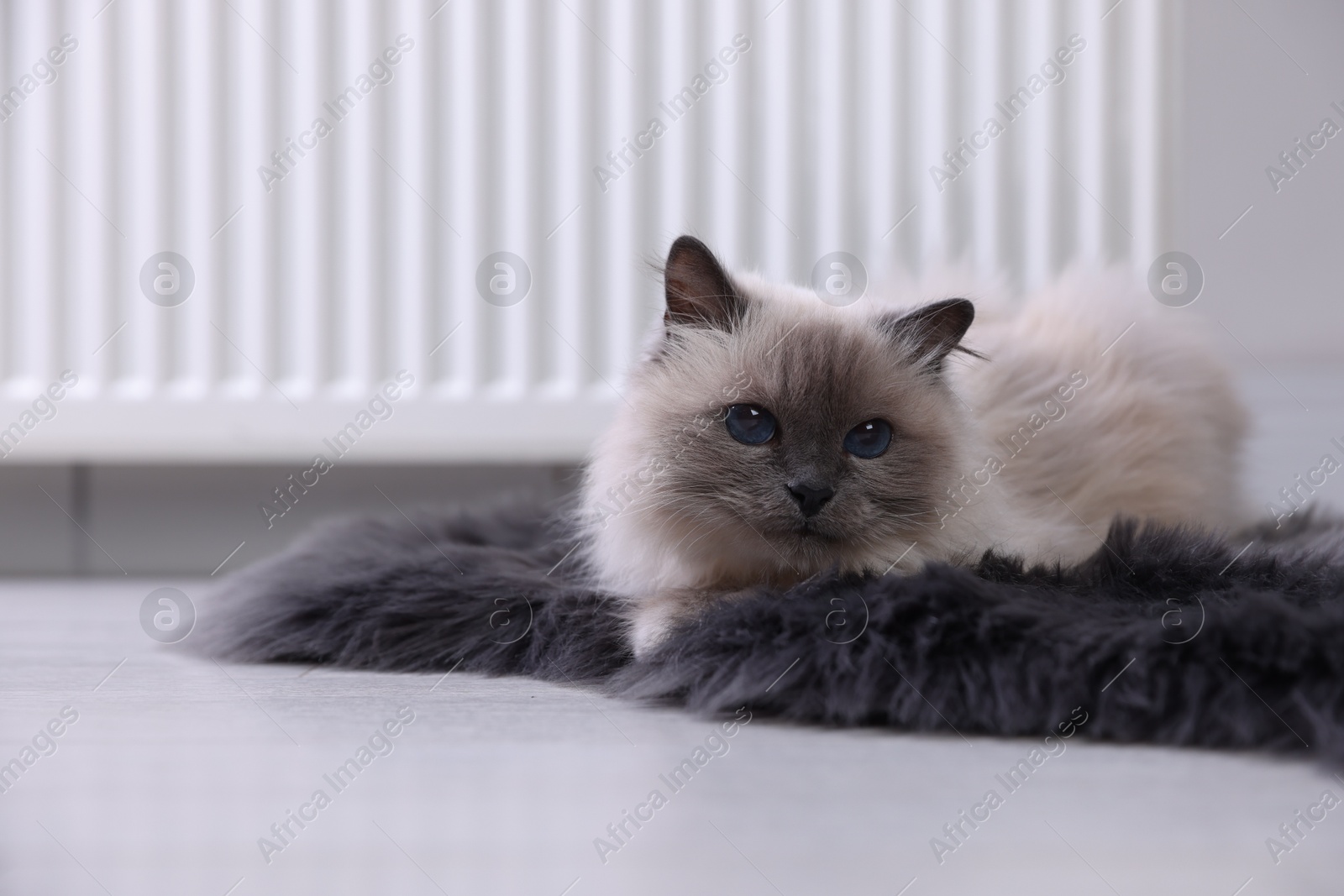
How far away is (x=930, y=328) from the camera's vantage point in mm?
1241

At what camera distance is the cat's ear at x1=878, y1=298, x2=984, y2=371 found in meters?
1.23

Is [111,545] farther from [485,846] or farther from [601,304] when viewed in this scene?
[485,846]

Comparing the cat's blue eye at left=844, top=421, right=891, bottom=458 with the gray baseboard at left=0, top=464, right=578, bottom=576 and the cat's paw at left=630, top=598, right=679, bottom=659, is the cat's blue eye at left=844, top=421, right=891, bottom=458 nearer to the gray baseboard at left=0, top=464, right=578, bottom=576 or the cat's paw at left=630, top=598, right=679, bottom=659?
the cat's paw at left=630, top=598, right=679, bottom=659

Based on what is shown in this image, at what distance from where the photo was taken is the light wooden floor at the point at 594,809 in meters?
0.68

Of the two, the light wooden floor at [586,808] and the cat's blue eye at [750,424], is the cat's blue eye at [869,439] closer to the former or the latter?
the cat's blue eye at [750,424]

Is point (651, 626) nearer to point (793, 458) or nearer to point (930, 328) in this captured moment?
point (793, 458)

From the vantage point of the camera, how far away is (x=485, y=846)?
0.73 metres

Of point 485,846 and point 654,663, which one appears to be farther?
point 654,663

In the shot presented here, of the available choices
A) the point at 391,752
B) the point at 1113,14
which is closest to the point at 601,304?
the point at 1113,14

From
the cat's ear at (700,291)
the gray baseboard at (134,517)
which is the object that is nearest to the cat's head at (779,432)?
the cat's ear at (700,291)

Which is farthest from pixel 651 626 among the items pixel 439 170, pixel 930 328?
pixel 439 170

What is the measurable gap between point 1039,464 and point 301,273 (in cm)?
158

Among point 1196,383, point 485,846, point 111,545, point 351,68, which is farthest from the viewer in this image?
point 111,545

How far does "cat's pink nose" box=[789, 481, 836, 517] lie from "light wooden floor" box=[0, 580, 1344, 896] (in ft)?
0.74
